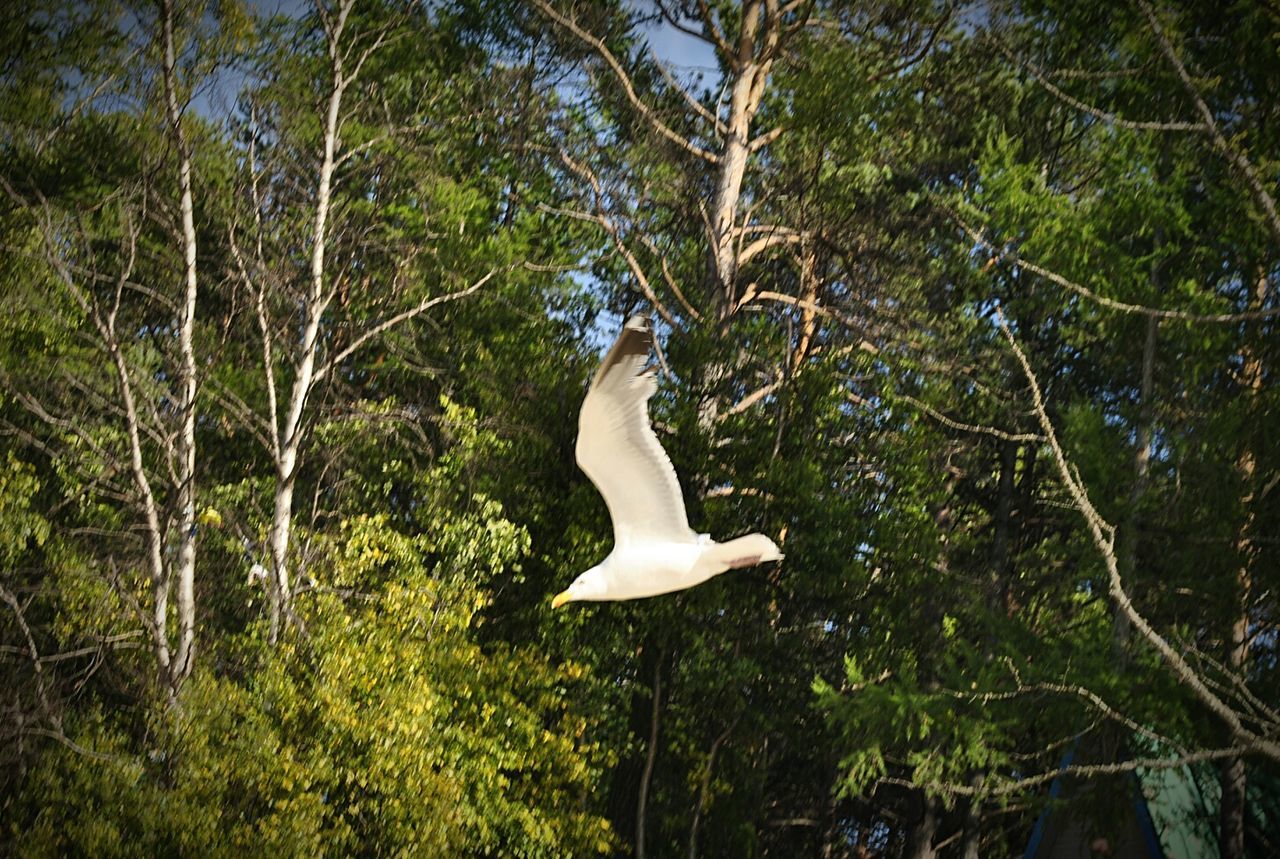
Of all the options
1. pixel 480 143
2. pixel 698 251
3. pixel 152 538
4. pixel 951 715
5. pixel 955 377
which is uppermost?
pixel 480 143

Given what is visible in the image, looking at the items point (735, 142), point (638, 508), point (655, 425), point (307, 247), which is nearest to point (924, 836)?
point (655, 425)

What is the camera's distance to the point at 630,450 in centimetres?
934

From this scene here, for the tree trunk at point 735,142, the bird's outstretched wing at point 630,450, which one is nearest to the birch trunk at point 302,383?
the bird's outstretched wing at point 630,450

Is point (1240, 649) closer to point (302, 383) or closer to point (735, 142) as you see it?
point (735, 142)

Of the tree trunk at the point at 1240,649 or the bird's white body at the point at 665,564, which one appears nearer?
the bird's white body at the point at 665,564

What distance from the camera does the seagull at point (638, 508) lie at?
9055 mm

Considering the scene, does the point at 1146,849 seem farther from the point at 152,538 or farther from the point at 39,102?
the point at 39,102

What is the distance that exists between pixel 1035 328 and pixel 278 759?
11.0 meters

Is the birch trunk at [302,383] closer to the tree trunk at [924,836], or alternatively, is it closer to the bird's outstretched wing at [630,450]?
the bird's outstretched wing at [630,450]

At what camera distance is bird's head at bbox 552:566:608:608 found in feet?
32.7

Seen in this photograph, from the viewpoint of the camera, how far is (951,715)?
14562mm

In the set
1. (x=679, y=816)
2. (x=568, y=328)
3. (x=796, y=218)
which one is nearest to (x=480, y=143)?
(x=568, y=328)

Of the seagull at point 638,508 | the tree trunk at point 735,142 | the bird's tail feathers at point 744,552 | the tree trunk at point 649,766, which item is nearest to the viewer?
the seagull at point 638,508

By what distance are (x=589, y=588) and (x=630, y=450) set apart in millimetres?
1143
